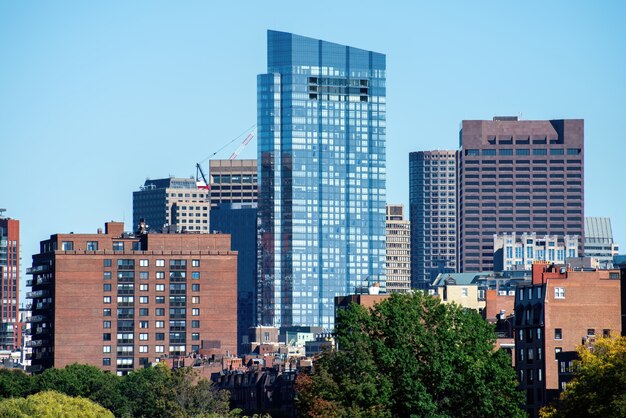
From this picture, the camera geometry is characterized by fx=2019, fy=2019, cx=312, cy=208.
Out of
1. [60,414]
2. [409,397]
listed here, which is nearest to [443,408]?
[409,397]

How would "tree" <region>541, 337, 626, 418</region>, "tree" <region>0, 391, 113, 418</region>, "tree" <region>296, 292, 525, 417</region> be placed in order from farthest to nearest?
"tree" <region>0, 391, 113, 418</region>
"tree" <region>296, 292, 525, 417</region>
"tree" <region>541, 337, 626, 418</region>

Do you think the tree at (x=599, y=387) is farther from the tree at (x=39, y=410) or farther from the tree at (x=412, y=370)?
the tree at (x=39, y=410)

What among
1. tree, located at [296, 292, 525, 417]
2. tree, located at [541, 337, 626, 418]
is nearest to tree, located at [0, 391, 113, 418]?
tree, located at [296, 292, 525, 417]

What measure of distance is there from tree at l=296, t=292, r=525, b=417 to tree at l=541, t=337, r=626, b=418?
5.83 meters

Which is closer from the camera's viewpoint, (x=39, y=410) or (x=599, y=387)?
(x=599, y=387)

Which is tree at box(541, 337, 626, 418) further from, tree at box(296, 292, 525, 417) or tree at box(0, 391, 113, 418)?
tree at box(0, 391, 113, 418)

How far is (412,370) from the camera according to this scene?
549 feet

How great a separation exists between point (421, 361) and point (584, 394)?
1927cm

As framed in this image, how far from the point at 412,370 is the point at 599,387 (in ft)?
62.8

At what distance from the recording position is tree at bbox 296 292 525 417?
165 meters

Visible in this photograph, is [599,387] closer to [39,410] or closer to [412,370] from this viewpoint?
[412,370]

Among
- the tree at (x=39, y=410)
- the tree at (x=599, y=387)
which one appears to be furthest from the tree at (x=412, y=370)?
the tree at (x=39, y=410)

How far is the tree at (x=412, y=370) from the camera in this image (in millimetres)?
165375

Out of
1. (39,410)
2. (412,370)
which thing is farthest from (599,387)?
(39,410)
